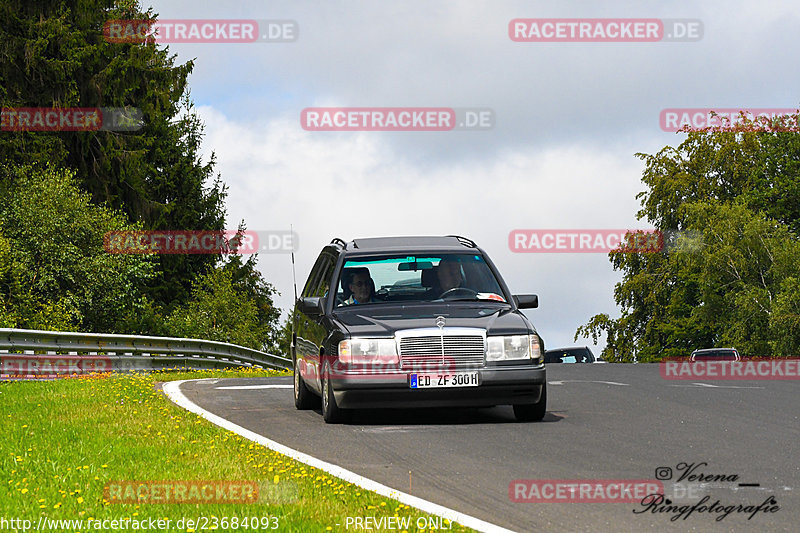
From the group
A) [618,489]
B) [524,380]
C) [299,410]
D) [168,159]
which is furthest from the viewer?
[168,159]

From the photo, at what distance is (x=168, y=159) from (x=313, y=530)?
155ft

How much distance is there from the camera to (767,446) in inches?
374

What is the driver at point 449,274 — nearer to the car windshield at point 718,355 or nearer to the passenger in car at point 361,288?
the passenger in car at point 361,288

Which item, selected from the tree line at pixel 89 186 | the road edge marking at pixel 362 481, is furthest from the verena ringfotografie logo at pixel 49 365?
the road edge marking at pixel 362 481

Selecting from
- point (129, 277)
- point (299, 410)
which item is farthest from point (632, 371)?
point (129, 277)

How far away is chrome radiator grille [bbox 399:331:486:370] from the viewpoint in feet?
36.9

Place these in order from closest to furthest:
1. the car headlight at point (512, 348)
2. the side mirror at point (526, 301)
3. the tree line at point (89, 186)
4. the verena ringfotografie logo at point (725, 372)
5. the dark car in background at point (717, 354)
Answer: the car headlight at point (512, 348) → the side mirror at point (526, 301) → the verena ringfotografie logo at point (725, 372) → the tree line at point (89, 186) → the dark car in background at point (717, 354)

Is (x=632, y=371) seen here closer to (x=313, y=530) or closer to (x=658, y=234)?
(x=313, y=530)

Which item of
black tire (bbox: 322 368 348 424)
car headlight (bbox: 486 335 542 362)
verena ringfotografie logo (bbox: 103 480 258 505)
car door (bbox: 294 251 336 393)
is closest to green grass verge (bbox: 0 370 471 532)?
verena ringfotografie logo (bbox: 103 480 258 505)

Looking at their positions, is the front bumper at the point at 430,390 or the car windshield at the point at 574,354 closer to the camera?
the front bumper at the point at 430,390

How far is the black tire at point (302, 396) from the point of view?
13.6m

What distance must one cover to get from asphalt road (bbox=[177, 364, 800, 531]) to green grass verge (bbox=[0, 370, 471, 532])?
57cm

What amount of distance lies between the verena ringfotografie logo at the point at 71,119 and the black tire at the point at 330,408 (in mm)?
29683

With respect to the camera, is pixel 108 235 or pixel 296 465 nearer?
pixel 296 465
